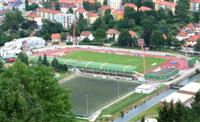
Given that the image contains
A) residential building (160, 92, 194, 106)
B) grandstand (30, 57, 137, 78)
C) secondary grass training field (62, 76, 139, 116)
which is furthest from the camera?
grandstand (30, 57, 137, 78)

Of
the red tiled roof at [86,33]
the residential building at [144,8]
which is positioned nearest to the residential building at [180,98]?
the red tiled roof at [86,33]

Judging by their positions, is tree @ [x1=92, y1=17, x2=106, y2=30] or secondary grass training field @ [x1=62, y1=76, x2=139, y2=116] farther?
tree @ [x1=92, y1=17, x2=106, y2=30]

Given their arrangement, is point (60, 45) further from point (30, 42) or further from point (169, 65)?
point (169, 65)

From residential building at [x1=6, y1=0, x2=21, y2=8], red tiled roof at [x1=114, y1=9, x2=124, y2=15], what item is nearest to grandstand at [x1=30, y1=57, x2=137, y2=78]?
red tiled roof at [x1=114, y1=9, x2=124, y2=15]

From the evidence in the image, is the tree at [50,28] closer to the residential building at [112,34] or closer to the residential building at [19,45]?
the residential building at [19,45]

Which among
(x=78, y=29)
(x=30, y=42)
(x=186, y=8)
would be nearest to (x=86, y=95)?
(x=30, y=42)

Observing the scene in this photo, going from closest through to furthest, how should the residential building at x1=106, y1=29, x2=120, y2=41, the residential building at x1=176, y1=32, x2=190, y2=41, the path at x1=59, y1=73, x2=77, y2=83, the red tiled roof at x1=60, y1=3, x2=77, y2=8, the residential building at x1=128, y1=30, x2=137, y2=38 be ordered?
the path at x1=59, y1=73, x2=77, y2=83 → the residential building at x1=128, y1=30, x2=137, y2=38 → the residential building at x1=176, y1=32, x2=190, y2=41 → the residential building at x1=106, y1=29, x2=120, y2=41 → the red tiled roof at x1=60, y1=3, x2=77, y2=8

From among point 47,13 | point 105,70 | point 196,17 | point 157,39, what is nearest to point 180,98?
point 105,70

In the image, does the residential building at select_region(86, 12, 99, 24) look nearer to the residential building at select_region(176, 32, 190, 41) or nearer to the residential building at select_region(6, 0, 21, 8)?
the residential building at select_region(176, 32, 190, 41)

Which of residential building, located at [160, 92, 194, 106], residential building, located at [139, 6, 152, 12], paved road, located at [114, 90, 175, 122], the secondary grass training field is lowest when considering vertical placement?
paved road, located at [114, 90, 175, 122]
